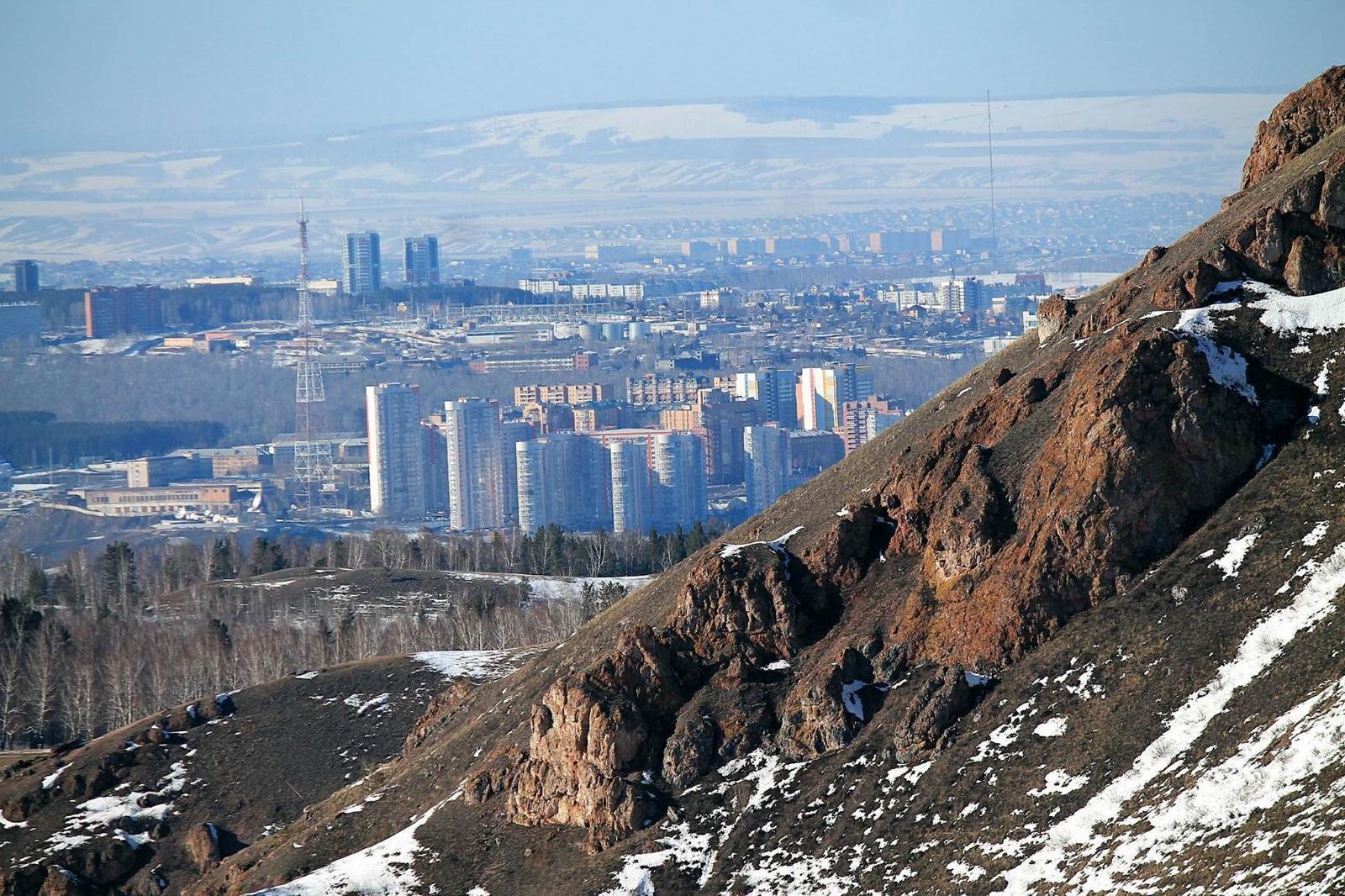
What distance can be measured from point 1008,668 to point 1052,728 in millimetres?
2830

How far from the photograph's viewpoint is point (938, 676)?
40656 millimetres

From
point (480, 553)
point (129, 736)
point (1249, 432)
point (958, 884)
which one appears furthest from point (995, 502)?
point (480, 553)

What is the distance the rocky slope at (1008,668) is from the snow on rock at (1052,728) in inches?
2.3

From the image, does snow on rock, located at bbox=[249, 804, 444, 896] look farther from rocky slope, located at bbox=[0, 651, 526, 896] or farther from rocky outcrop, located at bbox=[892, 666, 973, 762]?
rocky outcrop, located at bbox=[892, 666, 973, 762]

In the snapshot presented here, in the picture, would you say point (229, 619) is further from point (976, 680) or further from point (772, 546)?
point (976, 680)

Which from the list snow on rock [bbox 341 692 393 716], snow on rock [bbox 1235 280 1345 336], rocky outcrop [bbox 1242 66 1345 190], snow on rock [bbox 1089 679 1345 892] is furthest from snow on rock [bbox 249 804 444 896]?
rocky outcrop [bbox 1242 66 1345 190]

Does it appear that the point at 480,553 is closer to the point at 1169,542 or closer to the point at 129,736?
the point at 129,736

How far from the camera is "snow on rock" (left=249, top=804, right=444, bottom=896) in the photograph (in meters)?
42.9

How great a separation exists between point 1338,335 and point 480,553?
302 feet

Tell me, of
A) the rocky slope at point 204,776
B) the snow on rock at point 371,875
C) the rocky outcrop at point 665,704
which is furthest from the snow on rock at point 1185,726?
the rocky slope at point 204,776

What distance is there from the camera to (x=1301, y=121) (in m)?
52.3

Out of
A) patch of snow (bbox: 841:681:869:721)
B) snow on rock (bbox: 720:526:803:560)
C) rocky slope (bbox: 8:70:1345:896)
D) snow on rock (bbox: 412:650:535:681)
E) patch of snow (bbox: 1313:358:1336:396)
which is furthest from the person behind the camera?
snow on rock (bbox: 412:650:535:681)

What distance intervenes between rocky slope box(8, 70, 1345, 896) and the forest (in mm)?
33274

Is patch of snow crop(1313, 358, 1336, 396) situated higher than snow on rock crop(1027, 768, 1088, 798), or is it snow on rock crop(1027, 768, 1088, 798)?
patch of snow crop(1313, 358, 1336, 396)
